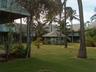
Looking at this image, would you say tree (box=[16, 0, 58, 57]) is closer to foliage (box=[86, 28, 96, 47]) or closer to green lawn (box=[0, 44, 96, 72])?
green lawn (box=[0, 44, 96, 72])

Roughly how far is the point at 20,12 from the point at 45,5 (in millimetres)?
2285

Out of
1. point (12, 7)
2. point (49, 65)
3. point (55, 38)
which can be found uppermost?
point (12, 7)

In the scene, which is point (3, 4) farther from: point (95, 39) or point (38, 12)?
point (95, 39)

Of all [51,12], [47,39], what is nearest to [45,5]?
[51,12]

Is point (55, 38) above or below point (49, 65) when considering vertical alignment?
above

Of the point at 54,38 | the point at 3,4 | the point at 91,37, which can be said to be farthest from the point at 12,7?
the point at 54,38

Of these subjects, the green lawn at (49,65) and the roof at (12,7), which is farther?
the roof at (12,7)

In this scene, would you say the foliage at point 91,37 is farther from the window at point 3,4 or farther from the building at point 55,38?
the window at point 3,4


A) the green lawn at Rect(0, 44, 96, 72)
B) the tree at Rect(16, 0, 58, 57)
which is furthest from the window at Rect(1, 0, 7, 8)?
the green lawn at Rect(0, 44, 96, 72)

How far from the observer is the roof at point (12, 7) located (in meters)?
18.8

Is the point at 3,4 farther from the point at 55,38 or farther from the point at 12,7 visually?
the point at 55,38

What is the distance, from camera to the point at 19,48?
70.2ft

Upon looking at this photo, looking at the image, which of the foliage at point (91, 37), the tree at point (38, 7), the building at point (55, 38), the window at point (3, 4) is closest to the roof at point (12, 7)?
the window at point (3, 4)

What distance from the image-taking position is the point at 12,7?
19.4 metres
